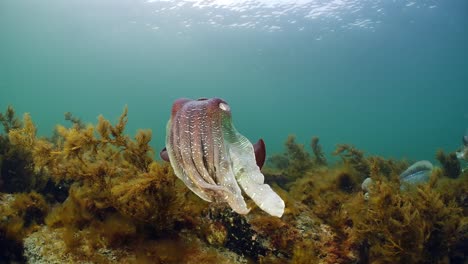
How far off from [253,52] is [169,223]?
51.2 metres

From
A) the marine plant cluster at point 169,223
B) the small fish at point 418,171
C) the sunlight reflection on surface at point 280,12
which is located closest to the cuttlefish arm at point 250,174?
the marine plant cluster at point 169,223

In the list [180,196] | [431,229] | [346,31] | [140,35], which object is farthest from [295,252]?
[140,35]

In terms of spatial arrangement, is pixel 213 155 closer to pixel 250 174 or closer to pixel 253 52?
pixel 250 174

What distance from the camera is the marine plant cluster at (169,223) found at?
115 inches

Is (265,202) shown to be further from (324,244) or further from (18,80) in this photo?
(18,80)

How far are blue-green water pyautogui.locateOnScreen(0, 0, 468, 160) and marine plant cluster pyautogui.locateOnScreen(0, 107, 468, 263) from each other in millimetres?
759

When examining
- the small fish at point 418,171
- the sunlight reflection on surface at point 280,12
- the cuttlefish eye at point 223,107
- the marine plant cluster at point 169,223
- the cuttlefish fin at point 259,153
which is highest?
the sunlight reflection on surface at point 280,12

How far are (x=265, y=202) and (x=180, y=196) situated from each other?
1.70m

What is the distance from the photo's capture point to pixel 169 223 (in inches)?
121

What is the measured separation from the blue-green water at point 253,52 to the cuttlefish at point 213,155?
1.53 meters

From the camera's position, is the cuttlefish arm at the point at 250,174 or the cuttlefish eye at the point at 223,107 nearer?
the cuttlefish arm at the point at 250,174

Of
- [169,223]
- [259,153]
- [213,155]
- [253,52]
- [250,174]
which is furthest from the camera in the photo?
[253,52]

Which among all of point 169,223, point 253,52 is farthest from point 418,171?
point 253,52

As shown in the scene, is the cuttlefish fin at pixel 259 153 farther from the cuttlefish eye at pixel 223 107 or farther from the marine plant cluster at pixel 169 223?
the marine plant cluster at pixel 169 223
